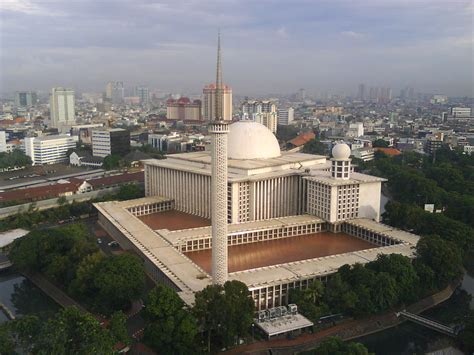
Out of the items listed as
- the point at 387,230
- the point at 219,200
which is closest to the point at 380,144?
the point at 387,230

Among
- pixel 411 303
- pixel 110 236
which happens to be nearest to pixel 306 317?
pixel 411 303

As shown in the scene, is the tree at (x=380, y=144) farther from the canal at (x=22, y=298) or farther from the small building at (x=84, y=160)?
the canal at (x=22, y=298)

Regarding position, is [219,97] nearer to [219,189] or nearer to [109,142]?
[219,189]

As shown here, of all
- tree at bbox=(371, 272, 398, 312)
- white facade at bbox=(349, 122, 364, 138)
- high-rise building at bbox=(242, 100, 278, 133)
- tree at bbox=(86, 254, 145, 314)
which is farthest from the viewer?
high-rise building at bbox=(242, 100, 278, 133)

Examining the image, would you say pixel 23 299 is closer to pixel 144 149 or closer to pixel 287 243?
pixel 287 243

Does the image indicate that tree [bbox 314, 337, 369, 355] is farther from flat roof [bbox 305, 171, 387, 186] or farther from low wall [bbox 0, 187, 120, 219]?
low wall [bbox 0, 187, 120, 219]

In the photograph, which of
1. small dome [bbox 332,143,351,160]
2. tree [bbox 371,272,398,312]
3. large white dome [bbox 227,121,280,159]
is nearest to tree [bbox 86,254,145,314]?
tree [bbox 371,272,398,312]

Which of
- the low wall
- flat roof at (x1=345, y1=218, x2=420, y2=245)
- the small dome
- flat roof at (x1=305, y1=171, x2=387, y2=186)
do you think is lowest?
the low wall
